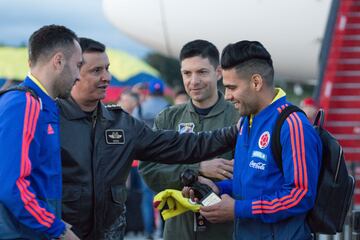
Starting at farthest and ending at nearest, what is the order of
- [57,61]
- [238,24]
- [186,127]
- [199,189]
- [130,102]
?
1. [238,24]
2. [130,102]
3. [186,127]
4. [199,189]
5. [57,61]

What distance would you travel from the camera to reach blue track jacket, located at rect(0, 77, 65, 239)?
12.3ft

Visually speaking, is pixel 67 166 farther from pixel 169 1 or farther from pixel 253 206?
pixel 169 1

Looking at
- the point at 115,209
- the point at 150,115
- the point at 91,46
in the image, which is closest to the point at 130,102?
the point at 150,115

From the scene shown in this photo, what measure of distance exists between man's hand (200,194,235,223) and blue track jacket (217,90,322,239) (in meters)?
0.04

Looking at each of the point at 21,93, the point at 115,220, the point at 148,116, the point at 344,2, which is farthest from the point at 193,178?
the point at 344,2

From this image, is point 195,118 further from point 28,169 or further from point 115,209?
point 28,169

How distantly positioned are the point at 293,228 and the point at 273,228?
0.11 meters

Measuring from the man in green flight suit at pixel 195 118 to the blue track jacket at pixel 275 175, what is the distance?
83cm

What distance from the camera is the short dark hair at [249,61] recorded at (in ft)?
14.1

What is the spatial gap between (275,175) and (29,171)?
123 centimetres

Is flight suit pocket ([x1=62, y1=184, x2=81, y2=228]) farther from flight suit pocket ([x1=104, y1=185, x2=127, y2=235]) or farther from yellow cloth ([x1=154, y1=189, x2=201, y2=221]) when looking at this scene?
yellow cloth ([x1=154, y1=189, x2=201, y2=221])

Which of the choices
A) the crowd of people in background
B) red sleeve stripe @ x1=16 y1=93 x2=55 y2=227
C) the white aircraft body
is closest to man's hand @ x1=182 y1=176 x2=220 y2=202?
the crowd of people in background

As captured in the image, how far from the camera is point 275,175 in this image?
4.12 m

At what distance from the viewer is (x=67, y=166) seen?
4.54 metres
